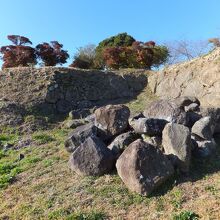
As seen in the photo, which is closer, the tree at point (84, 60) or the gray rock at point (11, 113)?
the gray rock at point (11, 113)

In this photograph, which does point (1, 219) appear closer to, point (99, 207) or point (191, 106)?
point (99, 207)

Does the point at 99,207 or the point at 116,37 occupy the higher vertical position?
the point at 116,37

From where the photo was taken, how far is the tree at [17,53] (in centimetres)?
1945

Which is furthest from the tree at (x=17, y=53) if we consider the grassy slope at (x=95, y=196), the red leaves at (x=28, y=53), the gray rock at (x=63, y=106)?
the grassy slope at (x=95, y=196)

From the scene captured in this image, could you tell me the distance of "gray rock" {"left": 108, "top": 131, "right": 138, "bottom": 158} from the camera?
8391mm

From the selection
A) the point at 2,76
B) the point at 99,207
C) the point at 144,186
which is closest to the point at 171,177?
the point at 144,186

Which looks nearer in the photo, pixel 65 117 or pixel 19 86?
pixel 65 117

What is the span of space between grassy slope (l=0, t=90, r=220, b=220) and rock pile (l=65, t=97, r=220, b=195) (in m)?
0.23

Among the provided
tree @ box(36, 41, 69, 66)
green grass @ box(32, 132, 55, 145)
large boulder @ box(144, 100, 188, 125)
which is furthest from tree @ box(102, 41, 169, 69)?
large boulder @ box(144, 100, 188, 125)

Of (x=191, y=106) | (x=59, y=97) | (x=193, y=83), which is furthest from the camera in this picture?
(x=59, y=97)

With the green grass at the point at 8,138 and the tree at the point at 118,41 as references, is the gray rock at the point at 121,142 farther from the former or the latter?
the tree at the point at 118,41

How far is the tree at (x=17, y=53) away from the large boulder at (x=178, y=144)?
505 inches

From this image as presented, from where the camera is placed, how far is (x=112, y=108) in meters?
9.14

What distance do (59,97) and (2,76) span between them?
279 centimetres
